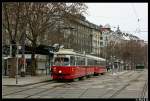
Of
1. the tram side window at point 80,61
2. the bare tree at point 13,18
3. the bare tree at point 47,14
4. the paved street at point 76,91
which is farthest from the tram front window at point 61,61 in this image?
the bare tree at point 47,14

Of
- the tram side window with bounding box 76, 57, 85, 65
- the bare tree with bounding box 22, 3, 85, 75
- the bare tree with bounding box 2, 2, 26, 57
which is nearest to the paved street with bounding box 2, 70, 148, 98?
the tram side window with bounding box 76, 57, 85, 65

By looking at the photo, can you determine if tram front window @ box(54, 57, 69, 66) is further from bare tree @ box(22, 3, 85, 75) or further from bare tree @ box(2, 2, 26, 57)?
bare tree @ box(22, 3, 85, 75)

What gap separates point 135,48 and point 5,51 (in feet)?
237

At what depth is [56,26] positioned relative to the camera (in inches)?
2084

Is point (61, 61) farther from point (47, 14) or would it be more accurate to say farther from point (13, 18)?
point (47, 14)

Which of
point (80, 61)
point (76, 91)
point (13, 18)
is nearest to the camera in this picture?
point (76, 91)

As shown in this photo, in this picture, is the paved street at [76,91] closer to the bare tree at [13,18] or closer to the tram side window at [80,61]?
the tram side window at [80,61]

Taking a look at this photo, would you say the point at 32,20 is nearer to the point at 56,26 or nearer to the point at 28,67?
the point at 56,26

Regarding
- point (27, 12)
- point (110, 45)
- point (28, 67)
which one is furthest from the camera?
point (110, 45)

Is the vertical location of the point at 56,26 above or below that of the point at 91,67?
above

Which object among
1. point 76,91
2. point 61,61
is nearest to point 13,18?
point 61,61

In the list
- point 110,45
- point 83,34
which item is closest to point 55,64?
point 110,45

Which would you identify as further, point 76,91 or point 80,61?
point 80,61

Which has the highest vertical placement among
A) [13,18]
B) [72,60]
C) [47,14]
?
[47,14]
